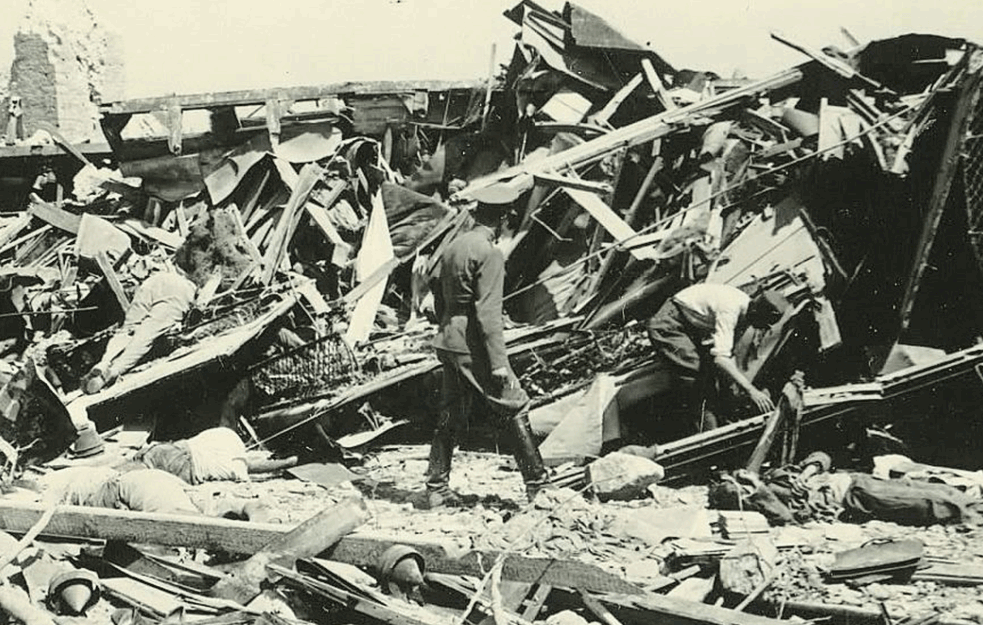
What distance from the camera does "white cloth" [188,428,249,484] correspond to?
6.84m

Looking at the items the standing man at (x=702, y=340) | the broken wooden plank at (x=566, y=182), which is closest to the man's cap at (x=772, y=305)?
the standing man at (x=702, y=340)

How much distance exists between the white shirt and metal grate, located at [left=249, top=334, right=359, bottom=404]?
8.61 feet

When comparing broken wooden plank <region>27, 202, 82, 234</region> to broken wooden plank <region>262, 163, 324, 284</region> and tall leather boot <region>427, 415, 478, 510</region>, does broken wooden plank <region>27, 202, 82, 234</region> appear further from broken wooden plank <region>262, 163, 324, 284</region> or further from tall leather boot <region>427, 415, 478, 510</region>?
tall leather boot <region>427, 415, 478, 510</region>

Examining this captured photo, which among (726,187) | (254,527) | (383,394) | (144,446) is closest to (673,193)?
(726,187)

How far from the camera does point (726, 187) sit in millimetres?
8203

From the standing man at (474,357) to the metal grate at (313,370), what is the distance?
1.76m

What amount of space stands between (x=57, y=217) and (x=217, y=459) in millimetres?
7128

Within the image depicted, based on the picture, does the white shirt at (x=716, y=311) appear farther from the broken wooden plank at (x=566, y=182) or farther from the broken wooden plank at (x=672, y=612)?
the broken wooden plank at (x=672, y=612)

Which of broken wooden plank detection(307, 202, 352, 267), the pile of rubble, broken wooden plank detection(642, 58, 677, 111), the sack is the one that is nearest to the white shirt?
the pile of rubble

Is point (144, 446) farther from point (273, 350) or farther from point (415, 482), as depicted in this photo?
point (415, 482)

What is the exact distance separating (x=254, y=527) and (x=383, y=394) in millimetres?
3305

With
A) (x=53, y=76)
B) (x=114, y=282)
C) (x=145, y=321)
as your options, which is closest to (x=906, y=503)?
(x=145, y=321)

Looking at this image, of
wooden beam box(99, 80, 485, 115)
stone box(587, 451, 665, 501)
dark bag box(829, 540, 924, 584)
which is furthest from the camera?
wooden beam box(99, 80, 485, 115)

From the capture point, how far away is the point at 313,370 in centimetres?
770
